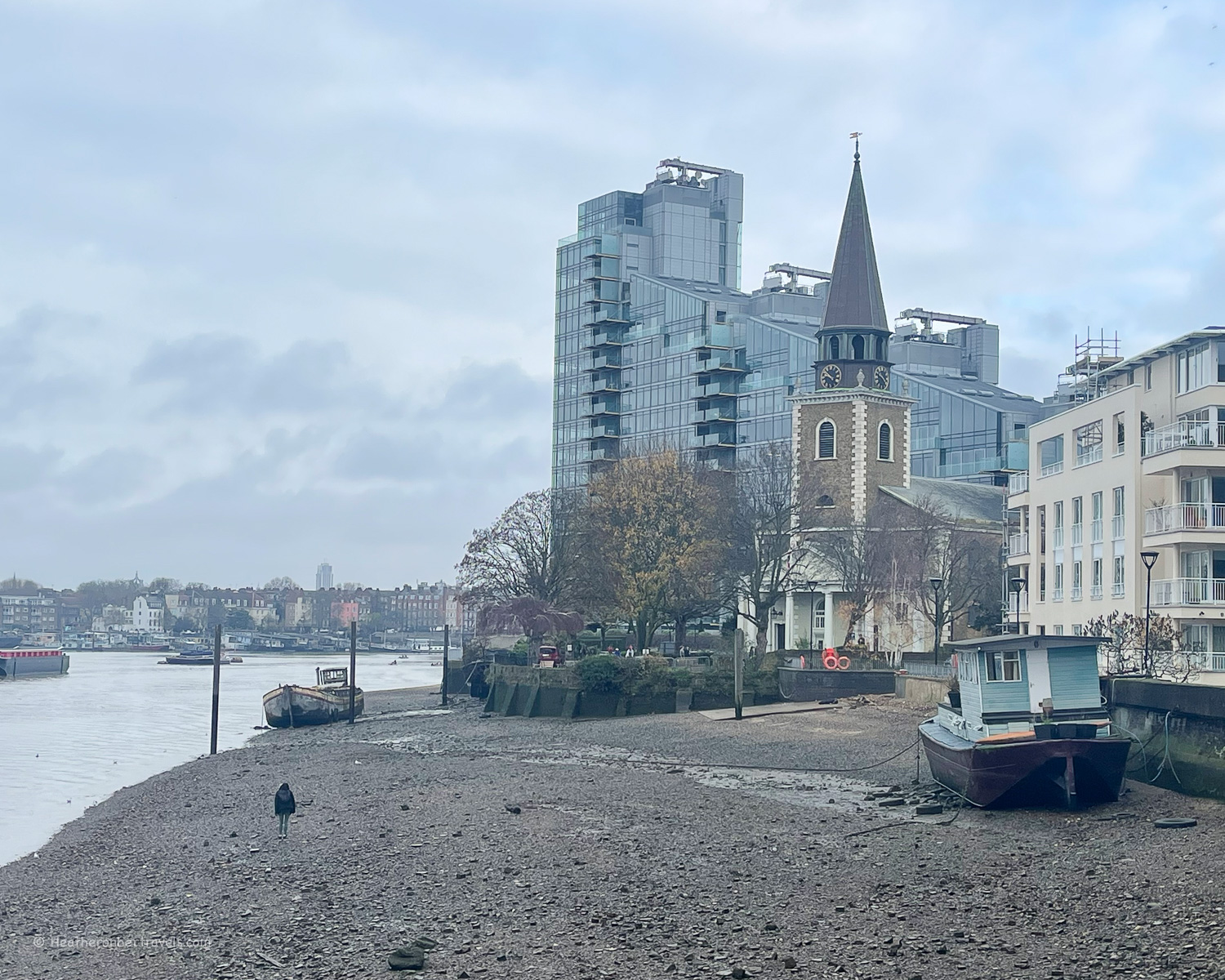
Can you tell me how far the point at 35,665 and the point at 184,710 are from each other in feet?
200

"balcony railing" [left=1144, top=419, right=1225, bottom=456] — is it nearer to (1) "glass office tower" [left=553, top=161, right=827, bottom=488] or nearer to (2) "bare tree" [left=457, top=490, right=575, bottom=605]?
(2) "bare tree" [left=457, top=490, right=575, bottom=605]

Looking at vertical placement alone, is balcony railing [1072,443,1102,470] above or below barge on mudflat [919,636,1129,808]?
above

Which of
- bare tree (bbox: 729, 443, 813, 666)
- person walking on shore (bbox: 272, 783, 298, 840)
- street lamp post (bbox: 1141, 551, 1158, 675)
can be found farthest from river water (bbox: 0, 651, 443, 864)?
street lamp post (bbox: 1141, 551, 1158, 675)

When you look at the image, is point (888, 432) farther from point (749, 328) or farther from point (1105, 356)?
point (749, 328)

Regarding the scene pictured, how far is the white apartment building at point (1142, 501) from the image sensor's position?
45625mm

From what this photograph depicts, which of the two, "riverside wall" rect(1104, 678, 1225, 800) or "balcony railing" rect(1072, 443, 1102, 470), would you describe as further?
"balcony railing" rect(1072, 443, 1102, 470)

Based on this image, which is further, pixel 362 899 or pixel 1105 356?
pixel 1105 356

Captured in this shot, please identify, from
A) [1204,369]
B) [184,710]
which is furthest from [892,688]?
[184,710]

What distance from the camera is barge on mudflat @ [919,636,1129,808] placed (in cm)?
2916

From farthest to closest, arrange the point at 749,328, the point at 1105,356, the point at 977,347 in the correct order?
the point at 977,347 → the point at 749,328 → the point at 1105,356

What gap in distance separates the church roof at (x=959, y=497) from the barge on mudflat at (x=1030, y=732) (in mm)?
49903

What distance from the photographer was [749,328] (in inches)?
4843

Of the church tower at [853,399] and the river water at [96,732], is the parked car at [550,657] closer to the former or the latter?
the river water at [96,732]

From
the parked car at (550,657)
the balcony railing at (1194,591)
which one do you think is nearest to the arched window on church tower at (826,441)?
the parked car at (550,657)
